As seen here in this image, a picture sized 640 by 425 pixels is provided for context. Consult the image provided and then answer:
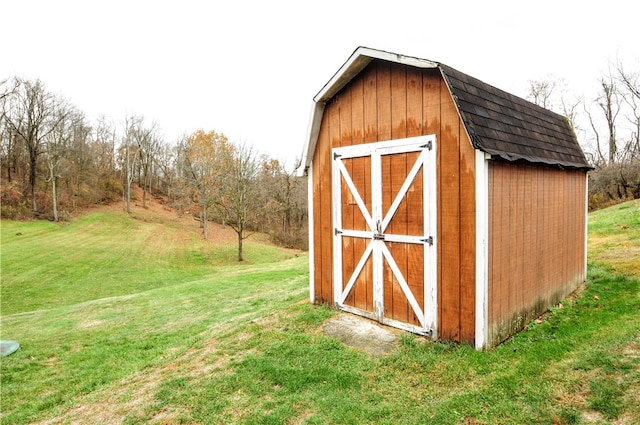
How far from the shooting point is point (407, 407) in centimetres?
345

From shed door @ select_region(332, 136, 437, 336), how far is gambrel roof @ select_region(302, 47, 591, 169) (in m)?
0.63

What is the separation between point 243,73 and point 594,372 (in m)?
38.2

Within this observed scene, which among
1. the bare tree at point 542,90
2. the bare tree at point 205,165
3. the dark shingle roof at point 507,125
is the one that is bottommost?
the dark shingle roof at point 507,125

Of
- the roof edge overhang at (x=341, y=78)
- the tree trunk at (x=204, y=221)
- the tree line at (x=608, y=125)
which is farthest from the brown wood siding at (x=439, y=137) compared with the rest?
the tree line at (x=608, y=125)

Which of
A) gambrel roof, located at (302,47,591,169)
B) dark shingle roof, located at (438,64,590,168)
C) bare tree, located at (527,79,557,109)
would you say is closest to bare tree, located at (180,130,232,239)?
gambrel roof, located at (302,47,591,169)

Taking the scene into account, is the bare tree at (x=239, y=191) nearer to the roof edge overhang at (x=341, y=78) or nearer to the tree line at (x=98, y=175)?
the tree line at (x=98, y=175)

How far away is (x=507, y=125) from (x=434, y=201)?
5.75ft

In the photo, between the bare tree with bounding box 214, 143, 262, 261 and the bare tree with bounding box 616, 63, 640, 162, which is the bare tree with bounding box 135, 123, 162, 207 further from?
the bare tree with bounding box 616, 63, 640, 162

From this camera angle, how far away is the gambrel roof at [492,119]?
4.54 meters

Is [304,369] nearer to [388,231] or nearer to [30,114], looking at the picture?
[388,231]

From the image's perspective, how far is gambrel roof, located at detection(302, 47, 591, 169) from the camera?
454cm

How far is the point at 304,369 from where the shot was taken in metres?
4.36

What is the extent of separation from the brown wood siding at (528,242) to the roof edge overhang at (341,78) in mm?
1853

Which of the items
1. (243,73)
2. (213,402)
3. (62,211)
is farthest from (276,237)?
(213,402)
